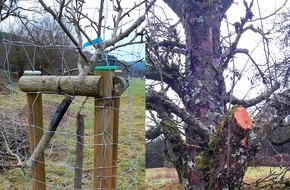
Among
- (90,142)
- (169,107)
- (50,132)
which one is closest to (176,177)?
(169,107)

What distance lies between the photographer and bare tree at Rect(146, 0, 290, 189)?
1.44 meters

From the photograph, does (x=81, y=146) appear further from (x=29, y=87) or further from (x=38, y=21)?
(x=38, y=21)

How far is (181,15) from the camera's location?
1.50 m

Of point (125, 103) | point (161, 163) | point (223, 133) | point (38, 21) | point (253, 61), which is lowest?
point (161, 163)

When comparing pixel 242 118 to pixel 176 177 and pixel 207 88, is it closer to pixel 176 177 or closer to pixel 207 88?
pixel 207 88

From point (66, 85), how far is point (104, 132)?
204 millimetres

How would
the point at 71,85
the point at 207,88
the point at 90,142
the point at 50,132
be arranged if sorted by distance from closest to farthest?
the point at 71,85 < the point at 50,132 < the point at 207,88 < the point at 90,142

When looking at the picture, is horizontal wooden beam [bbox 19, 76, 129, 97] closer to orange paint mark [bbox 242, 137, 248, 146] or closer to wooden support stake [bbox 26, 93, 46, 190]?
wooden support stake [bbox 26, 93, 46, 190]

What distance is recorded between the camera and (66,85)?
1278mm

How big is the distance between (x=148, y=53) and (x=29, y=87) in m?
0.47

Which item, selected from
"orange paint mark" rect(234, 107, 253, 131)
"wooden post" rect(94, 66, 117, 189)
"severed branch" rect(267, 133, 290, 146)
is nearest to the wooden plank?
"wooden post" rect(94, 66, 117, 189)

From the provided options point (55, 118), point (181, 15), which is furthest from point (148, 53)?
point (55, 118)

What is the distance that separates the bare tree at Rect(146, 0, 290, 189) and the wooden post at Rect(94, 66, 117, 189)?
27 centimetres

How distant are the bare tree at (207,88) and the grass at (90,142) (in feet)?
0.46
